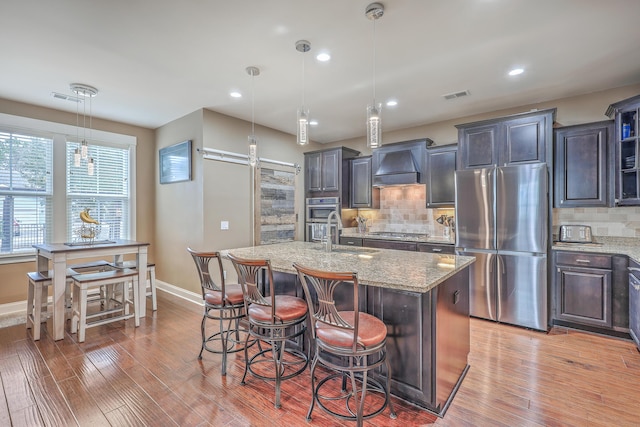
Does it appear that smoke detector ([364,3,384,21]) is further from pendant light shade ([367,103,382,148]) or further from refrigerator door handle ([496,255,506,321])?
refrigerator door handle ([496,255,506,321])

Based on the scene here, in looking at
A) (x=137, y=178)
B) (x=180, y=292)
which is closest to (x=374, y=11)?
(x=180, y=292)

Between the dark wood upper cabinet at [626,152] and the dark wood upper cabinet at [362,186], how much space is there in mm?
3057

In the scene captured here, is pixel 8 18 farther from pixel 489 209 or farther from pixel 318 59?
pixel 489 209

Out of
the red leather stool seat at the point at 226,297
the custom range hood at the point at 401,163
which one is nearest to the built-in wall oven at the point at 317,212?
the custom range hood at the point at 401,163

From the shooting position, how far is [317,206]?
557cm

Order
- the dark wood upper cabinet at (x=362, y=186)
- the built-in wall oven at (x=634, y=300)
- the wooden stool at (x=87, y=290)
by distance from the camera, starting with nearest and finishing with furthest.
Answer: the built-in wall oven at (x=634, y=300) < the wooden stool at (x=87, y=290) < the dark wood upper cabinet at (x=362, y=186)

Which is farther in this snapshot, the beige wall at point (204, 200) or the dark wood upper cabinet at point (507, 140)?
the beige wall at point (204, 200)

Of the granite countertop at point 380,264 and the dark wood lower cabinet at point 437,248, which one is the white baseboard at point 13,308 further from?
the dark wood lower cabinet at point 437,248

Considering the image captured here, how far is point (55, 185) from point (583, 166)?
685 centimetres

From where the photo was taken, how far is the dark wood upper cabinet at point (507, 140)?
3422mm

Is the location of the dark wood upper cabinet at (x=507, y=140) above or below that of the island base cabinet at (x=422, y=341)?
above

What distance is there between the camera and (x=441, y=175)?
438 cm

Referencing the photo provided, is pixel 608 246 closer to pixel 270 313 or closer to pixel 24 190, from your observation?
pixel 270 313

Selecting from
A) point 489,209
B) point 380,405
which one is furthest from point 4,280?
point 489,209
